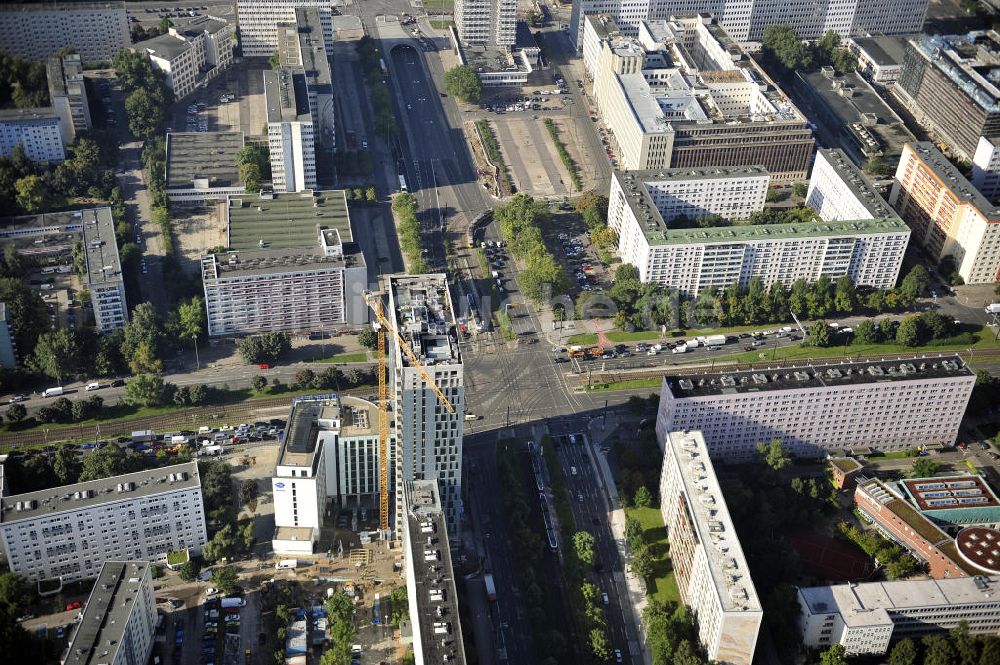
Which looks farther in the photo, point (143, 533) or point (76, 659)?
point (143, 533)

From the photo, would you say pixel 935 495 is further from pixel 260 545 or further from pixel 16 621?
pixel 16 621

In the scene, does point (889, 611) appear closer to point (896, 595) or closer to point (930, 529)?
point (896, 595)

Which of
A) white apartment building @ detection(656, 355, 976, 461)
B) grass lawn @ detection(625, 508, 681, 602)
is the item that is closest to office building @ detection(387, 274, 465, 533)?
grass lawn @ detection(625, 508, 681, 602)

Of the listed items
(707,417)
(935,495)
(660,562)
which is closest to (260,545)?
(660,562)

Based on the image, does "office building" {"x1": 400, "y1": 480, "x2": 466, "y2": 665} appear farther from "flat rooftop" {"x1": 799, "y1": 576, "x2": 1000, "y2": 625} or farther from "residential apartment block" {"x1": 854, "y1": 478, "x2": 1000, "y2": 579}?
"residential apartment block" {"x1": 854, "y1": 478, "x2": 1000, "y2": 579}

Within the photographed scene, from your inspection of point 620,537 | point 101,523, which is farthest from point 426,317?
point 101,523

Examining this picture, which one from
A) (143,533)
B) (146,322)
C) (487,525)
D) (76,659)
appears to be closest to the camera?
(76,659)
